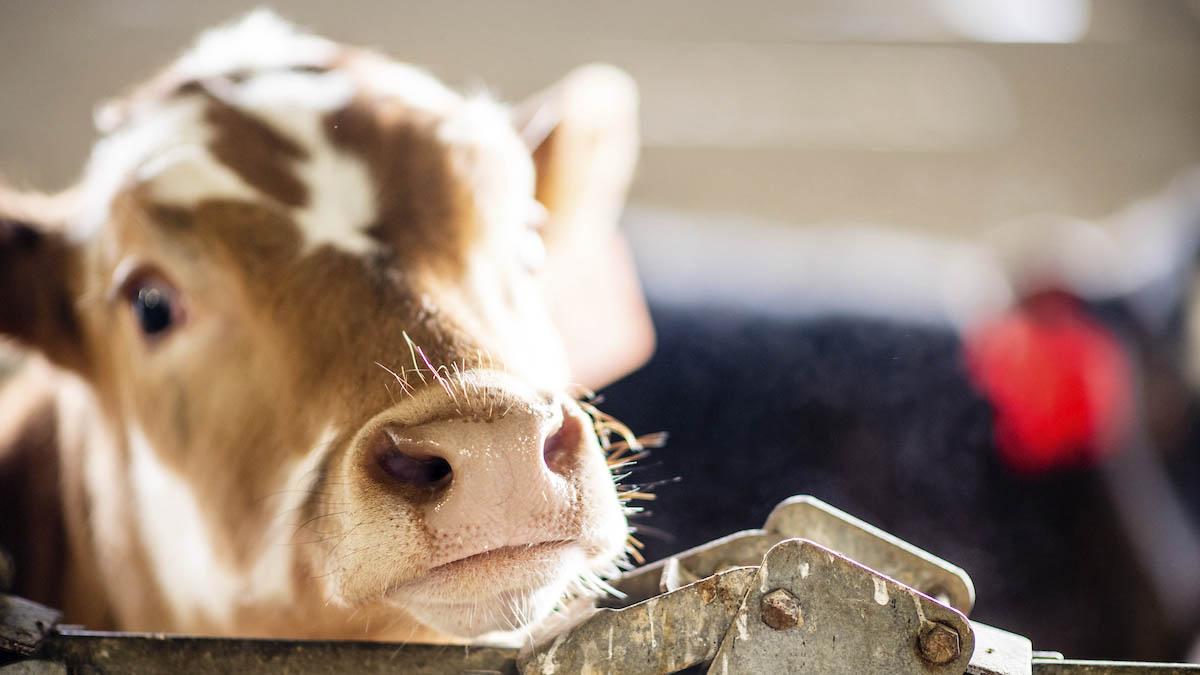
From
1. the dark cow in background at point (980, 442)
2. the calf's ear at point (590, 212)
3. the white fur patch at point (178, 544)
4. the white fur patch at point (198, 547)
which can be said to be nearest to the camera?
the white fur patch at point (198, 547)

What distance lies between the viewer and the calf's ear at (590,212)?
4.58 feet

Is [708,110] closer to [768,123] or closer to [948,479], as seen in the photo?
[768,123]

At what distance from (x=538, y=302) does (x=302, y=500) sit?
1.25ft

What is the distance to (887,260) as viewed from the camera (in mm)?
2055

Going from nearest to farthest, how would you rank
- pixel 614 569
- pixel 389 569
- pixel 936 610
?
pixel 936 610, pixel 389 569, pixel 614 569

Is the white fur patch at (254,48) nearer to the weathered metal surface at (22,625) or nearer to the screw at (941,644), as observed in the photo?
the weathered metal surface at (22,625)

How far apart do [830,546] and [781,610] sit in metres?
0.17

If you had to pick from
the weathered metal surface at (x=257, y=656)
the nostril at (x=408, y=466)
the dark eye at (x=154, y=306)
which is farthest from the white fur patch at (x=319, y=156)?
the weathered metal surface at (x=257, y=656)

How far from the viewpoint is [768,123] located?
71.9 inches

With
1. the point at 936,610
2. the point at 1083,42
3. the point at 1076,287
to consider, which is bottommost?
the point at 936,610

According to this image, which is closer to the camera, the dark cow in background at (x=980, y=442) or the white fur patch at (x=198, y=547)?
the white fur patch at (x=198, y=547)

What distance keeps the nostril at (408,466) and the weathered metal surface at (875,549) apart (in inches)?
10.3

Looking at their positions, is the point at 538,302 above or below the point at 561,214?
below

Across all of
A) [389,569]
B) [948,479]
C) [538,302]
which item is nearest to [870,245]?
[948,479]
